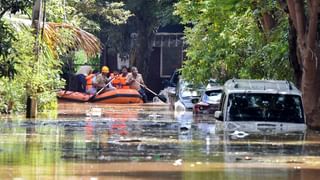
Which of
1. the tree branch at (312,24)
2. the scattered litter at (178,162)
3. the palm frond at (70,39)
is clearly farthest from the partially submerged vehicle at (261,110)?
the palm frond at (70,39)

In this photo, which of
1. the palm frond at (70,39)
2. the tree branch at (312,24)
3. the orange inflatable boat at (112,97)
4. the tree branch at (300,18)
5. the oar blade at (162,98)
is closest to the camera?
the tree branch at (312,24)

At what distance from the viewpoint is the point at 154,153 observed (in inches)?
671

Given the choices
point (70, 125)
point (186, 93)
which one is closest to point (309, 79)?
point (70, 125)

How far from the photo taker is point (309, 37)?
24.5 m

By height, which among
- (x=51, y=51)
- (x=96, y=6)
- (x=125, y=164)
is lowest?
(x=125, y=164)

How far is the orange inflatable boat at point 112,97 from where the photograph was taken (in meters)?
47.7

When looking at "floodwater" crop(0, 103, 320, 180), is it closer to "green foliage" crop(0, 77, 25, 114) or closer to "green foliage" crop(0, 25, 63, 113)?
"green foliage" crop(0, 25, 63, 113)

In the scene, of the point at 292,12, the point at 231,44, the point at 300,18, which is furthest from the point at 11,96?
the point at 300,18

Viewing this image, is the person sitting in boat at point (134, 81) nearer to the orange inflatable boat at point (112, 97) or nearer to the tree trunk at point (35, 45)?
the orange inflatable boat at point (112, 97)

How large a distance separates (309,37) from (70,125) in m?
7.42

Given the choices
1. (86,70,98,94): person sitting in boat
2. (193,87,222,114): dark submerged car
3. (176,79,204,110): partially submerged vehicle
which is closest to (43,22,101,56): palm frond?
(176,79,204,110): partially submerged vehicle

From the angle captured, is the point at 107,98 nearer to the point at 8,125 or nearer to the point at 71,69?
the point at 71,69

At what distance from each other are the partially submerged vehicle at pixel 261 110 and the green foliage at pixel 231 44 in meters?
7.56

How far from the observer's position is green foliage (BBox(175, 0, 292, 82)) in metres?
28.7
